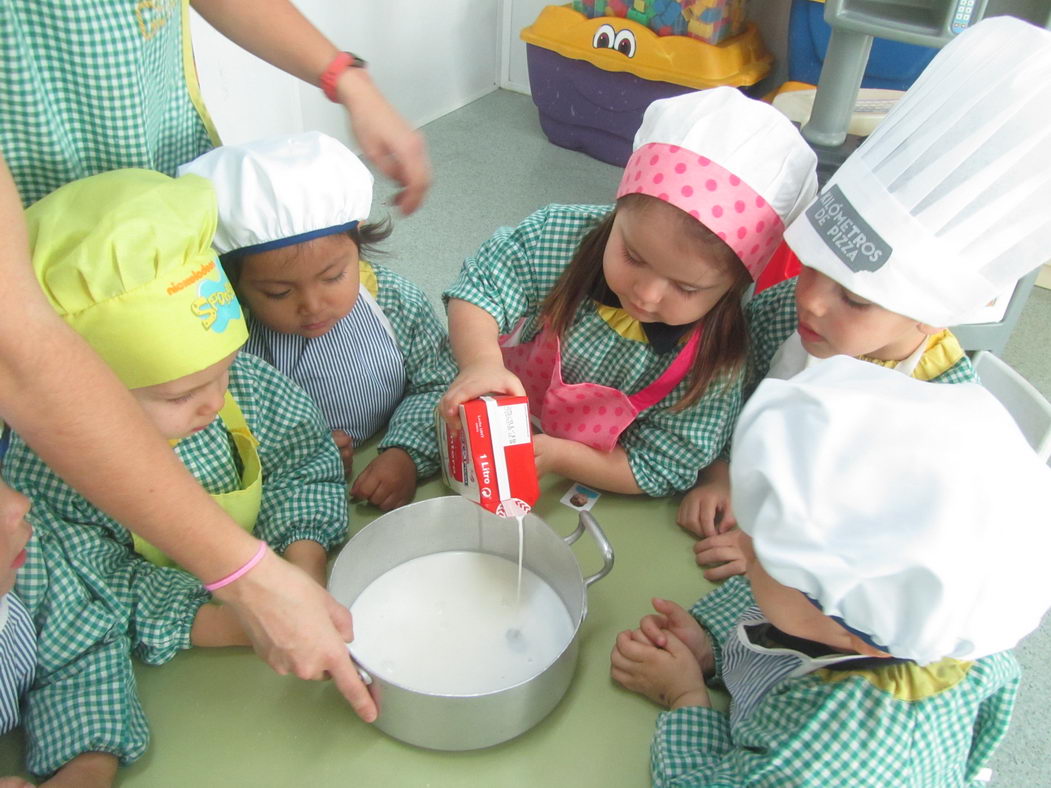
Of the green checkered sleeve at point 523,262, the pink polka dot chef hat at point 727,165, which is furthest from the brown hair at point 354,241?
the pink polka dot chef hat at point 727,165

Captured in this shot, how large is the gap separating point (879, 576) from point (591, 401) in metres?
0.46

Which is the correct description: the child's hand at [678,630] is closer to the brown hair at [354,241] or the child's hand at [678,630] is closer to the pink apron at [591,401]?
the pink apron at [591,401]

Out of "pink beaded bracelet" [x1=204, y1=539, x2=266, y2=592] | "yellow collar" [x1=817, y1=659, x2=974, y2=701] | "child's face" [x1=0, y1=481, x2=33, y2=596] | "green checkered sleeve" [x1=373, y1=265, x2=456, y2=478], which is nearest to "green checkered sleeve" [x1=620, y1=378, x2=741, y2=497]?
"green checkered sleeve" [x1=373, y1=265, x2=456, y2=478]

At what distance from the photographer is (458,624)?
2.40 feet

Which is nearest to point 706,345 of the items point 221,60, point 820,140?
point 820,140

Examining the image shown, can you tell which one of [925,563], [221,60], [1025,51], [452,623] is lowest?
Answer: [452,623]

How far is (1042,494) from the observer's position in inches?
17.8

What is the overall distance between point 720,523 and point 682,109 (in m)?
0.40

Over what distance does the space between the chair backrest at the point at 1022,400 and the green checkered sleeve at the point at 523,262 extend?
47 cm

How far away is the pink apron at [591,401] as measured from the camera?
0.85m

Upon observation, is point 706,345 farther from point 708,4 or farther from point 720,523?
point 708,4

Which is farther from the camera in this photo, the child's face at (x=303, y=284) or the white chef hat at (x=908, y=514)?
the child's face at (x=303, y=284)

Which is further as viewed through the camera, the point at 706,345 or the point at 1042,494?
the point at 706,345

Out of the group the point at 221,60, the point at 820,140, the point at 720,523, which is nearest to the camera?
the point at 720,523
